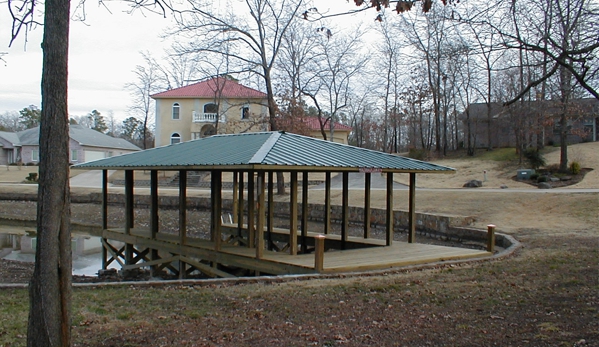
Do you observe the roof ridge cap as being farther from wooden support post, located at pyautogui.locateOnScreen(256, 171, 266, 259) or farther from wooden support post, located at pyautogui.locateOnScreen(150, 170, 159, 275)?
wooden support post, located at pyautogui.locateOnScreen(150, 170, 159, 275)

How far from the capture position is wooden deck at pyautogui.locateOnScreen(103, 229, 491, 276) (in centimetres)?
962

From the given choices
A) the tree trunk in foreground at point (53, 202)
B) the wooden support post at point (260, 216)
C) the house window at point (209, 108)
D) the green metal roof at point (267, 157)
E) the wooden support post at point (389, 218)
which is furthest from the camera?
the house window at point (209, 108)

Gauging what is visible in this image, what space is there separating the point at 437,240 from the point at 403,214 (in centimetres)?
288

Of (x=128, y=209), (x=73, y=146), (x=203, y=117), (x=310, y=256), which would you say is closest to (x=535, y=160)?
(x=203, y=117)

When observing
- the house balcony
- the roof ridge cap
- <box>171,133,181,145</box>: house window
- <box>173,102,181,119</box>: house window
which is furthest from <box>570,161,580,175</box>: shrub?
<box>173,102,181,119</box>: house window

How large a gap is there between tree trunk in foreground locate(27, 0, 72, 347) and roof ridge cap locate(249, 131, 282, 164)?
5.29 m

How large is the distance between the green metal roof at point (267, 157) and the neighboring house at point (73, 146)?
127 feet

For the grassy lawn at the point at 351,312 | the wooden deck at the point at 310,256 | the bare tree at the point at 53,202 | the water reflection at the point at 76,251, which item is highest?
the bare tree at the point at 53,202

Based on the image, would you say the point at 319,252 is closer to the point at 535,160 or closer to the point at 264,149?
the point at 264,149

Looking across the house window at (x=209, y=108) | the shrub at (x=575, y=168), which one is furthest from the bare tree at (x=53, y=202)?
the house window at (x=209, y=108)

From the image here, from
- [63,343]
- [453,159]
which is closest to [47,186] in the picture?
[63,343]

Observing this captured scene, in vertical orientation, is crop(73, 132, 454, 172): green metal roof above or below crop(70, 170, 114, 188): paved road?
above

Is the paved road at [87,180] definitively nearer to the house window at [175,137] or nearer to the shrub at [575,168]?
the house window at [175,137]

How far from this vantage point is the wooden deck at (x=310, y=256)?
31.6 ft
